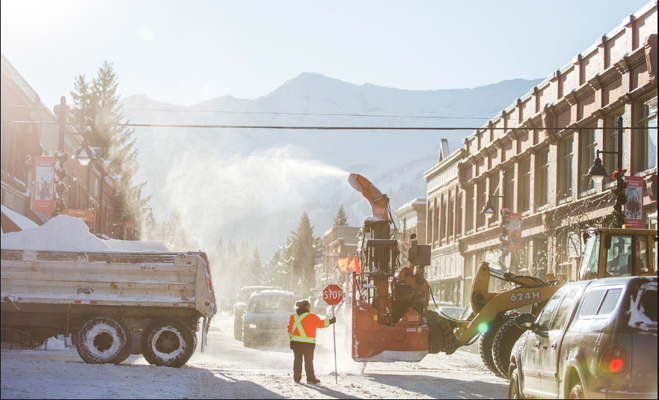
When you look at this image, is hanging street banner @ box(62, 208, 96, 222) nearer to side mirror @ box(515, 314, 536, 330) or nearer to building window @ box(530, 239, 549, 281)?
building window @ box(530, 239, 549, 281)

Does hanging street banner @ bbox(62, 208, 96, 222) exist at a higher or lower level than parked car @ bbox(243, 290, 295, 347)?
higher

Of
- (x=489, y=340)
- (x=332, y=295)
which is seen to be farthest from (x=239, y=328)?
(x=489, y=340)

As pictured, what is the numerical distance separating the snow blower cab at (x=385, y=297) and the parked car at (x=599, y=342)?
5806mm

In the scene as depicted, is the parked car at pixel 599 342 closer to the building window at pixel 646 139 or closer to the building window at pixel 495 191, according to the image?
the building window at pixel 646 139

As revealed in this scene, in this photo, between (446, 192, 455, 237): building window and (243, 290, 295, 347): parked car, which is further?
(446, 192, 455, 237): building window

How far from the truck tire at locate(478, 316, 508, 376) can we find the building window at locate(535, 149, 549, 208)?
1977 cm

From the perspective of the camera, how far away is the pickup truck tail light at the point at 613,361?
8.03 meters

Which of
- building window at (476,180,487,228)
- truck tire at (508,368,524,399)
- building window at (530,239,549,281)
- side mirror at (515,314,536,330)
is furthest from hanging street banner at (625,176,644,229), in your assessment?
building window at (476,180,487,228)

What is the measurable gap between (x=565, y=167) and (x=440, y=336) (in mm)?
18485

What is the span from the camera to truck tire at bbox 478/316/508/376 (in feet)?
55.3

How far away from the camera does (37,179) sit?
2655 cm

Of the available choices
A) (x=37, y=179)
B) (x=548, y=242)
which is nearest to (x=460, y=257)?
(x=548, y=242)

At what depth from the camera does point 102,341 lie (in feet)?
53.8

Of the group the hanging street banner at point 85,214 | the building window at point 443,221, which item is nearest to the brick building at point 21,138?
the hanging street banner at point 85,214
